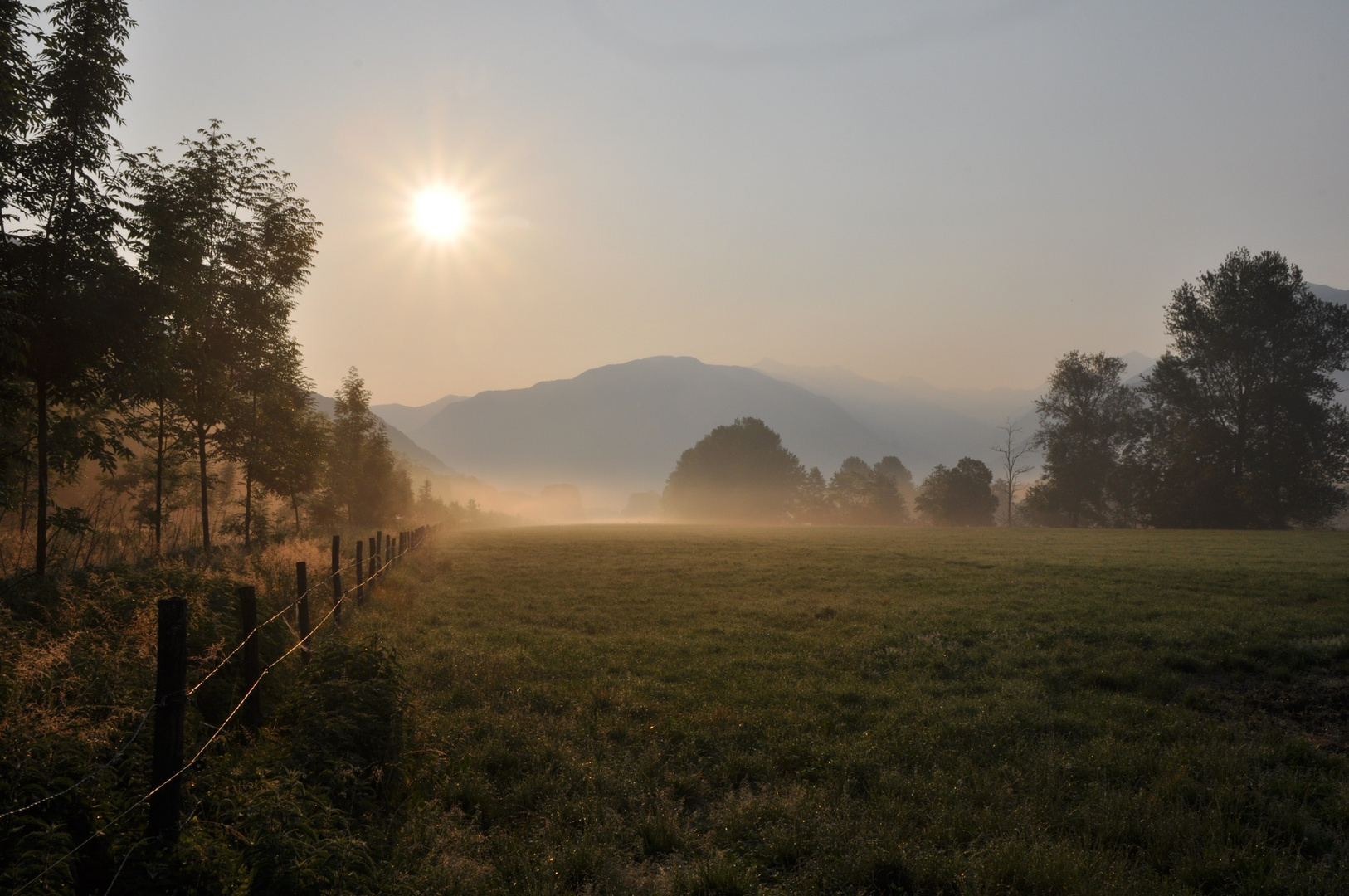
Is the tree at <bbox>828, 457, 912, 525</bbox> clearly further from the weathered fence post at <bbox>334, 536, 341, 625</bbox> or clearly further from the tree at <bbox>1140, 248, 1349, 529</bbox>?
the weathered fence post at <bbox>334, 536, 341, 625</bbox>

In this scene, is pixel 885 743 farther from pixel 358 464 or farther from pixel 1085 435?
pixel 1085 435

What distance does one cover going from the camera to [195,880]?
13.3 feet

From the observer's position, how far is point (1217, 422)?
52.2 metres

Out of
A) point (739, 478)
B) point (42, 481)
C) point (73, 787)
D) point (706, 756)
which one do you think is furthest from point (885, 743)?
point (739, 478)

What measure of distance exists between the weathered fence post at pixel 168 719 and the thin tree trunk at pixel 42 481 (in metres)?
11.7

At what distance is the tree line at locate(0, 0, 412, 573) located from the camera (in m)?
12.7

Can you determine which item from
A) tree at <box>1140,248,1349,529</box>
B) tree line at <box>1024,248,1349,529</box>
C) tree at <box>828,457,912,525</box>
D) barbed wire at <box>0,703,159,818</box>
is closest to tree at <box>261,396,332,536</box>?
barbed wire at <box>0,703,159,818</box>

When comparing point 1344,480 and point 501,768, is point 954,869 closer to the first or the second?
point 501,768

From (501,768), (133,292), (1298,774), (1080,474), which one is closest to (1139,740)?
(1298,774)

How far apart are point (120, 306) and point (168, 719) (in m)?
13.5

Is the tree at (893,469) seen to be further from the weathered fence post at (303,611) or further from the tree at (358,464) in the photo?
the weathered fence post at (303,611)

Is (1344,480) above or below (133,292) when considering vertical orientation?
below

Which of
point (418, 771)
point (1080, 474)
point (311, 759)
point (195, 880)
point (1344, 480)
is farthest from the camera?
point (1080, 474)

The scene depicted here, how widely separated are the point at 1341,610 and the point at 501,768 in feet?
63.1
